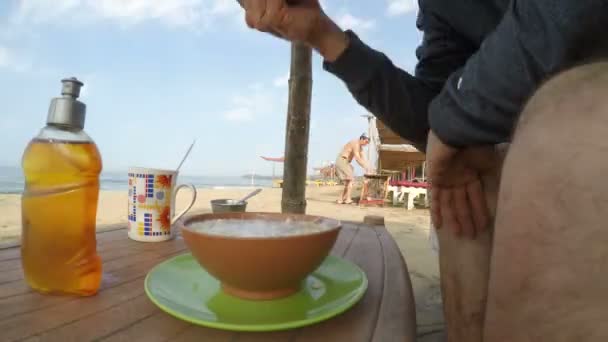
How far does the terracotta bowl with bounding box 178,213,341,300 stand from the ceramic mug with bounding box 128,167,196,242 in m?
0.37

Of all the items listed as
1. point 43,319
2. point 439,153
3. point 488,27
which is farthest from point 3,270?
point 488,27

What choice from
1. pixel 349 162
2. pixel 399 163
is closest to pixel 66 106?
pixel 349 162

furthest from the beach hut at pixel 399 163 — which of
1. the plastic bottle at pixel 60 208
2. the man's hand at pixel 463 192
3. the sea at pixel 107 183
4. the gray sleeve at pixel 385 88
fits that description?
the plastic bottle at pixel 60 208

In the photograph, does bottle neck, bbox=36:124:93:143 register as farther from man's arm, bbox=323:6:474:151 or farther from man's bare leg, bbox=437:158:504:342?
man's bare leg, bbox=437:158:504:342

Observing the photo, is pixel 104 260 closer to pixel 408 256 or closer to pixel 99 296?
pixel 99 296

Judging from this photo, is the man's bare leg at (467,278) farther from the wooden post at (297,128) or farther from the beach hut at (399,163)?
the beach hut at (399,163)

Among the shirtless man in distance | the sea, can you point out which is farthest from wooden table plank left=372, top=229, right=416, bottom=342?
the shirtless man in distance

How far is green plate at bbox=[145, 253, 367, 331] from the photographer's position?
34 cm

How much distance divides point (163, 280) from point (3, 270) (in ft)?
0.90

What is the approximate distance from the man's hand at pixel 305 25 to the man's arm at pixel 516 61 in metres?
0.32

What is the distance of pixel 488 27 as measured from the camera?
77cm

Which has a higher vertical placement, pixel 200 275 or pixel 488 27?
pixel 488 27

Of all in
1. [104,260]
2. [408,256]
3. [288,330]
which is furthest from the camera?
[408,256]

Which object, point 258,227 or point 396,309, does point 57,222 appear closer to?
point 258,227
